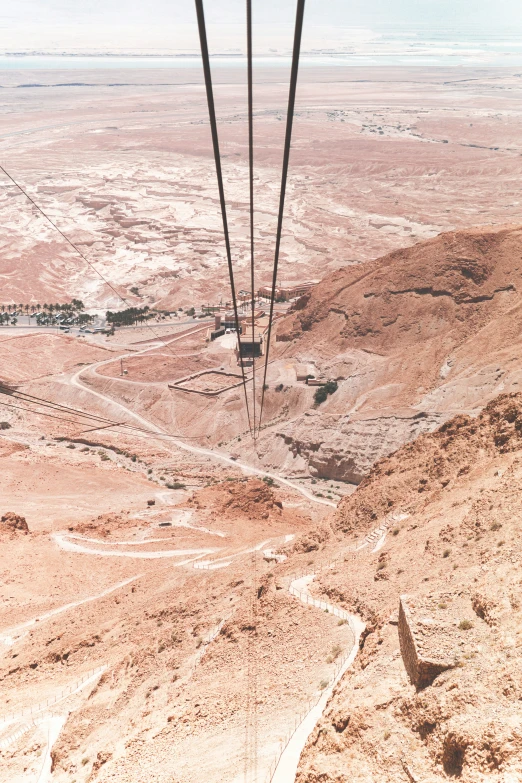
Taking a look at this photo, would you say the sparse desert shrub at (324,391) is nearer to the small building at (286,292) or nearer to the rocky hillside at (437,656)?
the rocky hillside at (437,656)

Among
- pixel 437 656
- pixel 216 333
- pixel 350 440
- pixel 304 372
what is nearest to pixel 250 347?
pixel 304 372

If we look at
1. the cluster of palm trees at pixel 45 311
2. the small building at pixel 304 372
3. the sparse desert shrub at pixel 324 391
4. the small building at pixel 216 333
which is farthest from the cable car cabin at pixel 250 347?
the cluster of palm trees at pixel 45 311

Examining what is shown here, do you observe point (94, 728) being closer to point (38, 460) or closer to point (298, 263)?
point (38, 460)

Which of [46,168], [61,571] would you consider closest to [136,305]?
[61,571]

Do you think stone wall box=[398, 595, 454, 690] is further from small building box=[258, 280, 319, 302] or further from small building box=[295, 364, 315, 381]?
small building box=[258, 280, 319, 302]

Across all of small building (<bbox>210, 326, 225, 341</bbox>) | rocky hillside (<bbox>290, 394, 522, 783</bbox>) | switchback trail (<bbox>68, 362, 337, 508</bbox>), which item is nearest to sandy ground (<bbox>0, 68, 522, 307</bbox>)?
small building (<bbox>210, 326, 225, 341</bbox>)

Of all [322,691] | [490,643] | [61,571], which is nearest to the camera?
[490,643]
